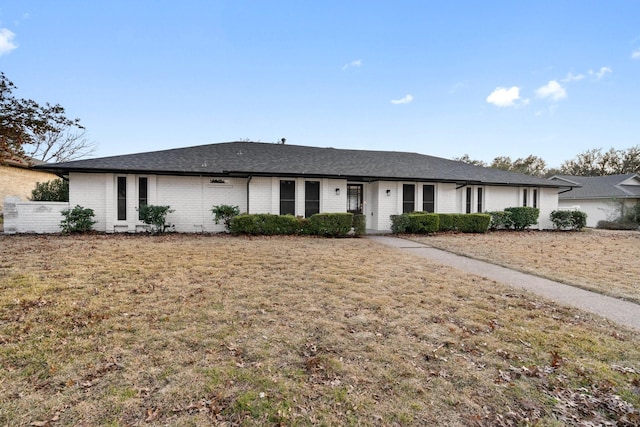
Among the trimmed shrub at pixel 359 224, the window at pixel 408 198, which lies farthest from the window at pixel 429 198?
the trimmed shrub at pixel 359 224

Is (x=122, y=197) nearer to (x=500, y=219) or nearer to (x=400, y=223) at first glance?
(x=400, y=223)

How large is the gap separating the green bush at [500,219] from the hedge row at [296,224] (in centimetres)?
811

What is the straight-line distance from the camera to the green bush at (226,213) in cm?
1237

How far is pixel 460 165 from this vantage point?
733 inches

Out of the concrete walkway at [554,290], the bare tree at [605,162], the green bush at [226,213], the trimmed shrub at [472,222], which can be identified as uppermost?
the bare tree at [605,162]

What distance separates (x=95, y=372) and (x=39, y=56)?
17758 mm

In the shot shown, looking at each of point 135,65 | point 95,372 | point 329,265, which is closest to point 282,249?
point 329,265

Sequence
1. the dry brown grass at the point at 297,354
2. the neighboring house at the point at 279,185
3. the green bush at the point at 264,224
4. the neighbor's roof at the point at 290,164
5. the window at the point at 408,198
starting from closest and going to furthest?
the dry brown grass at the point at 297,354, the green bush at the point at 264,224, the neighboring house at the point at 279,185, the neighbor's roof at the point at 290,164, the window at the point at 408,198

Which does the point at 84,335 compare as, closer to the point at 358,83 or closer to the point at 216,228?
the point at 216,228

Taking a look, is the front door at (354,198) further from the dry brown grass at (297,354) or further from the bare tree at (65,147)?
the bare tree at (65,147)

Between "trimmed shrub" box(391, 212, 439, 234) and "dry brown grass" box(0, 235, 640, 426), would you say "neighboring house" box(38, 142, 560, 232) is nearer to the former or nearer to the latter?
"trimmed shrub" box(391, 212, 439, 234)

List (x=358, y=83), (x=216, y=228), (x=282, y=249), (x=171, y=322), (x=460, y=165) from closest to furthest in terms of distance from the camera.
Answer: (x=171, y=322) → (x=282, y=249) → (x=216, y=228) → (x=358, y=83) → (x=460, y=165)

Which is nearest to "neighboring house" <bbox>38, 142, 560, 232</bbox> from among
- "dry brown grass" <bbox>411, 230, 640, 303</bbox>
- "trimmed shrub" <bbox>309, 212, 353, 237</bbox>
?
"trimmed shrub" <bbox>309, 212, 353, 237</bbox>

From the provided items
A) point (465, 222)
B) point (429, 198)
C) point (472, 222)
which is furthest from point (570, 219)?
point (429, 198)
